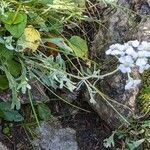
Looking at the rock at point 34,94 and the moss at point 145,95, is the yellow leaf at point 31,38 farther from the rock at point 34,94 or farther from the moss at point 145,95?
the moss at point 145,95

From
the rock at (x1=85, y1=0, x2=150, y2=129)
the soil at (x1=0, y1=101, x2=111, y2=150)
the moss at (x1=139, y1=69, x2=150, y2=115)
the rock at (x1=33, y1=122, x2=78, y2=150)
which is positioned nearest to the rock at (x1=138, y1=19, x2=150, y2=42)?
the rock at (x1=85, y1=0, x2=150, y2=129)

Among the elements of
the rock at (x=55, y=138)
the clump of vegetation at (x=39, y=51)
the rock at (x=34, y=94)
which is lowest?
the rock at (x=55, y=138)

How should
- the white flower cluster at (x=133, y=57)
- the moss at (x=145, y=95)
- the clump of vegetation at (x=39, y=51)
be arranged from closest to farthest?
the white flower cluster at (x=133, y=57) < the clump of vegetation at (x=39, y=51) < the moss at (x=145, y=95)

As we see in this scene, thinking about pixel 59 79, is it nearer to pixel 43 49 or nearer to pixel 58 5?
pixel 43 49

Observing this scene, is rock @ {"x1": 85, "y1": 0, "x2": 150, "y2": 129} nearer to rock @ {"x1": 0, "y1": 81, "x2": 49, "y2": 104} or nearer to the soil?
the soil

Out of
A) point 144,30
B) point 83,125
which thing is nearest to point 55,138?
point 83,125

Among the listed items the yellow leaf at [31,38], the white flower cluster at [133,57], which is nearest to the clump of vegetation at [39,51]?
the yellow leaf at [31,38]
